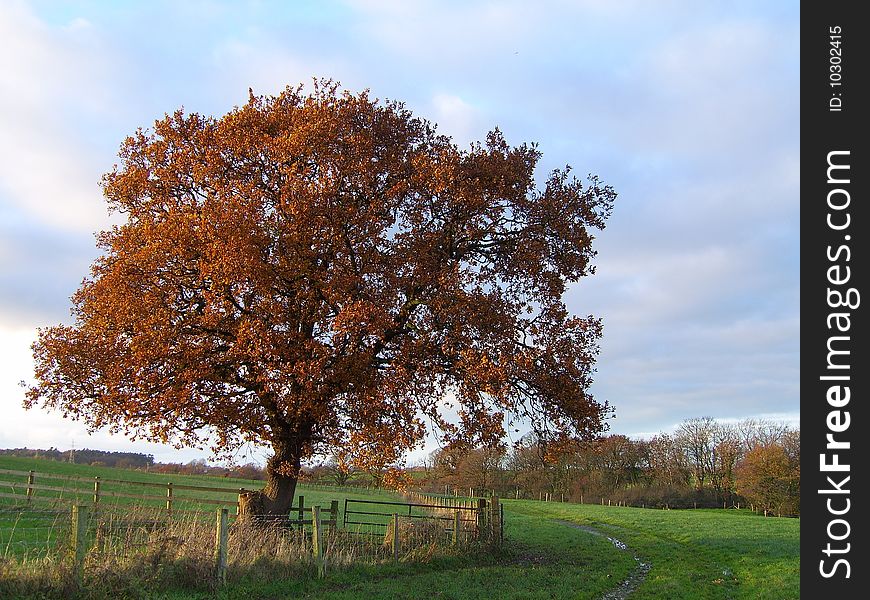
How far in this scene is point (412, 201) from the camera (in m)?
17.9

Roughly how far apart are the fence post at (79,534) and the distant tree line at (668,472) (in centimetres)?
5365

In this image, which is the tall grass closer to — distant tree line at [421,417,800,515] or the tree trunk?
the tree trunk

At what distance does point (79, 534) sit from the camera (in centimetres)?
1028

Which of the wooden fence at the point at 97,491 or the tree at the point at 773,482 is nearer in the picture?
the wooden fence at the point at 97,491

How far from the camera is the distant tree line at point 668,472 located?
2544 inches

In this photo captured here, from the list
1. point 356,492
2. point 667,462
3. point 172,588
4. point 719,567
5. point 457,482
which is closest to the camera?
point 172,588

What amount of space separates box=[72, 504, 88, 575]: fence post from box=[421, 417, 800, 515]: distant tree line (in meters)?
53.7

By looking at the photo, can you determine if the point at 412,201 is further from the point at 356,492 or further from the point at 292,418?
the point at 356,492

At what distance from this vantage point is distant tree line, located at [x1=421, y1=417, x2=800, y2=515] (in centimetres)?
6462

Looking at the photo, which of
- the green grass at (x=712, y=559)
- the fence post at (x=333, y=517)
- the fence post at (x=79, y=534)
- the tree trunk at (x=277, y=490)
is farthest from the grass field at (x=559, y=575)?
the tree trunk at (x=277, y=490)

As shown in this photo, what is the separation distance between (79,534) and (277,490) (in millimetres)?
8353

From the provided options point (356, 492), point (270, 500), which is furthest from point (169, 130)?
point (356, 492)

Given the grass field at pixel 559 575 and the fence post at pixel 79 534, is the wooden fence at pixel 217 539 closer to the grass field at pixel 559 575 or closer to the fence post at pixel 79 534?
the fence post at pixel 79 534

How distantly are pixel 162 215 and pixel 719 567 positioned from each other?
799 inches
